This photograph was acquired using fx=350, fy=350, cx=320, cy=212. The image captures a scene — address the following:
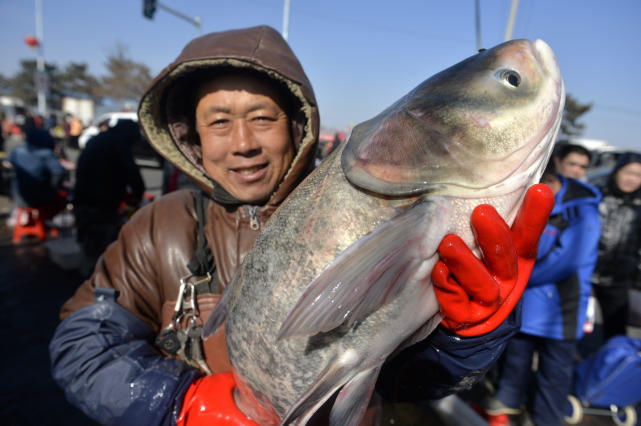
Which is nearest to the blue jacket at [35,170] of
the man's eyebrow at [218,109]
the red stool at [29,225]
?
the red stool at [29,225]

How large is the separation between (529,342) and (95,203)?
5793 millimetres

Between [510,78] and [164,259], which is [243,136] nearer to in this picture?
[164,259]

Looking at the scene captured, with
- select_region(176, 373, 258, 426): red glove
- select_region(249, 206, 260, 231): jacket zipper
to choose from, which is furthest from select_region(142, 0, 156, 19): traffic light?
select_region(176, 373, 258, 426): red glove

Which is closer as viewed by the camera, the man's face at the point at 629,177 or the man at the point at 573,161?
the man at the point at 573,161

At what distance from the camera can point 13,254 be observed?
6.32 m

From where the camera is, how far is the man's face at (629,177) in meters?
4.22

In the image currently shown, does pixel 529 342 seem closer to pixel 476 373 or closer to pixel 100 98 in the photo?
pixel 476 373

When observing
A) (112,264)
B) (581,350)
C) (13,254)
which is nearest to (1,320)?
(13,254)

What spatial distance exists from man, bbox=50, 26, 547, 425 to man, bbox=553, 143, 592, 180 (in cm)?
354

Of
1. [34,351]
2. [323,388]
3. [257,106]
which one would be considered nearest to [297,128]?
[257,106]

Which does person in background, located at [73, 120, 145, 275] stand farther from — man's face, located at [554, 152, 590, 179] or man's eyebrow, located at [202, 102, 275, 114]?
man's face, located at [554, 152, 590, 179]

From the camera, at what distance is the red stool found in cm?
689

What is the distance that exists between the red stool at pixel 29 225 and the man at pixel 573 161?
879cm

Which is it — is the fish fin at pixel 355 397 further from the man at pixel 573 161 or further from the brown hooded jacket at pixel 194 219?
the man at pixel 573 161
